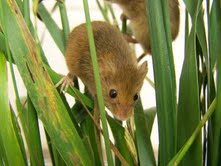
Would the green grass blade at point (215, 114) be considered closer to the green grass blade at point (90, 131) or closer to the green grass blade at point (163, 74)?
the green grass blade at point (163, 74)

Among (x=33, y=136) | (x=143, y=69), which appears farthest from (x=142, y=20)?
(x=33, y=136)

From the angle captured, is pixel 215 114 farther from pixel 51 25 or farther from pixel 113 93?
pixel 51 25

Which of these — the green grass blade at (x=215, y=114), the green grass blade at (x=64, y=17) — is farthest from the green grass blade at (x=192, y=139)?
the green grass blade at (x=64, y=17)

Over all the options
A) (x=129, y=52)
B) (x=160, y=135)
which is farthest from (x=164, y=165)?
(x=129, y=52)

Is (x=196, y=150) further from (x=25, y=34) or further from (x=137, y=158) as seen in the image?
(x=25, y=34)

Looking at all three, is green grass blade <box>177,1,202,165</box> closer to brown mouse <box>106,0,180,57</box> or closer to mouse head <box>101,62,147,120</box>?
mouse head <box>101,62,147,120</box>

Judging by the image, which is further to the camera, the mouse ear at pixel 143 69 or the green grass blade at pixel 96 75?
the mouse ear at pixel 143 69
